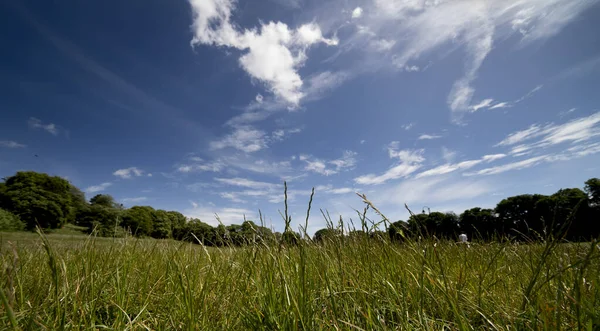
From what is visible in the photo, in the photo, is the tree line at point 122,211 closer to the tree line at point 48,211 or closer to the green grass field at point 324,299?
the tree line at point 48,211

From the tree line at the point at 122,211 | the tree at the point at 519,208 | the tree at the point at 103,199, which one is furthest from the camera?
the tree at the point at 103,199

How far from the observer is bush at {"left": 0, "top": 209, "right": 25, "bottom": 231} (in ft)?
80.0

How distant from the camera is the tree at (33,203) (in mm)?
32656

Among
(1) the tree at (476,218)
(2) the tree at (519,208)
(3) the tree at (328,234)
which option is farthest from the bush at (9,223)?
(2) the tree at (519,208)

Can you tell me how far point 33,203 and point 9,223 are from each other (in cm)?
959

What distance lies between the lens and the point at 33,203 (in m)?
33.3

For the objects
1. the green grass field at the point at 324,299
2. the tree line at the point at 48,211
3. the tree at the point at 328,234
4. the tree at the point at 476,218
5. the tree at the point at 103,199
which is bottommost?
the green grass field at the point at 324,299

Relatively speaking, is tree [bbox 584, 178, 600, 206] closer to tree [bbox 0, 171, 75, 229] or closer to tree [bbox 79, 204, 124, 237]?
tree [bbox 79, 204, 124, 237]

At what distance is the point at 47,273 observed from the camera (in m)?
2.98

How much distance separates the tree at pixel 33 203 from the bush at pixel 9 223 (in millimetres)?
1986

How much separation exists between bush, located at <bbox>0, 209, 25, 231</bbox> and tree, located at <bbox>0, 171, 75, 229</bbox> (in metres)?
1.99

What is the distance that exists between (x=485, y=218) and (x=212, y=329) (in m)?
60.3

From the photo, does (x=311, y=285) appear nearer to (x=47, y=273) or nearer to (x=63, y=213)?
(x=47, y=273)

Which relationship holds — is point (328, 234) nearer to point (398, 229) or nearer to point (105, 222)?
point (398, 229)
